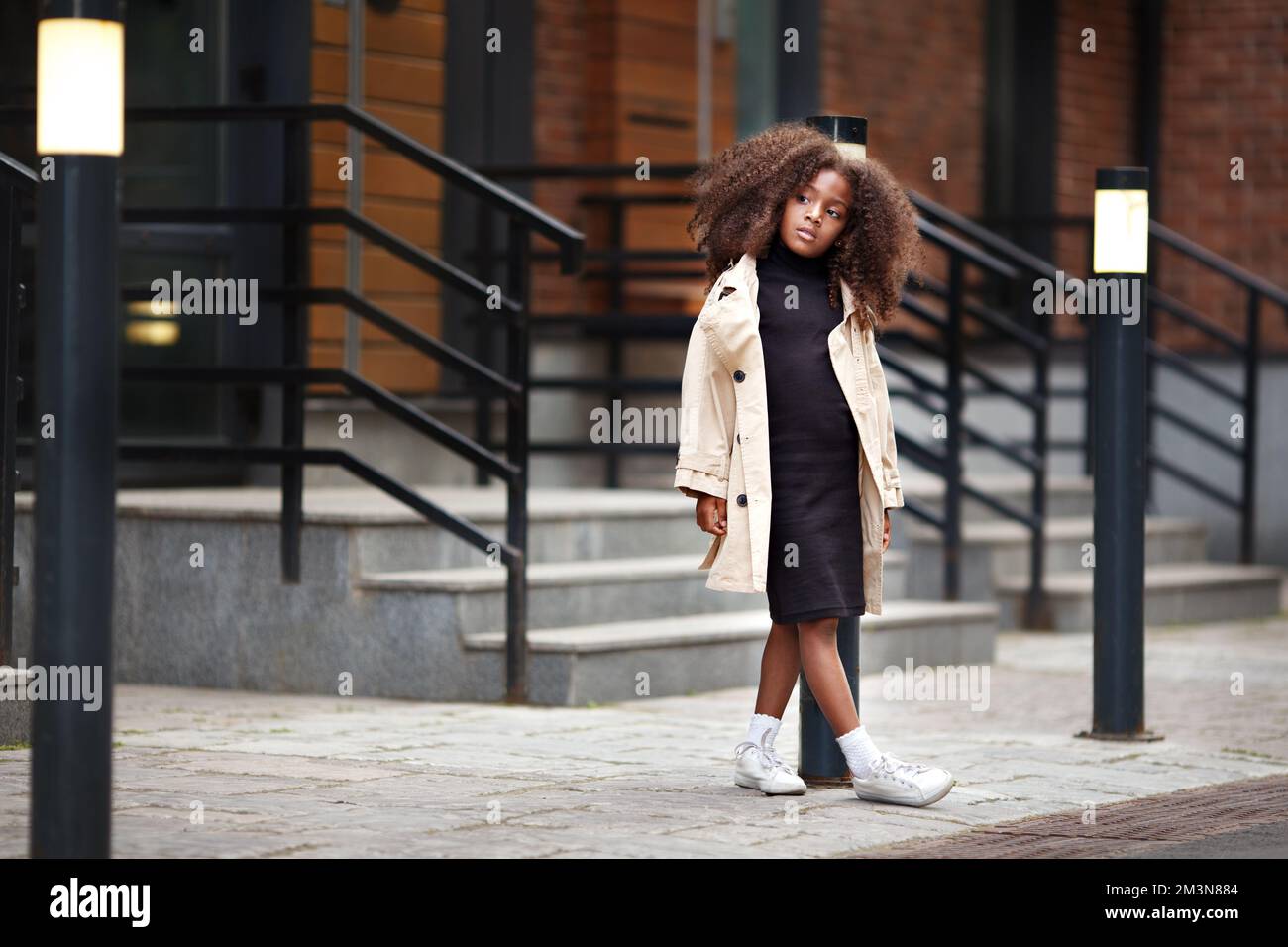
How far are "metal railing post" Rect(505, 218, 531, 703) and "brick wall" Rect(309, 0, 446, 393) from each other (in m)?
2.07

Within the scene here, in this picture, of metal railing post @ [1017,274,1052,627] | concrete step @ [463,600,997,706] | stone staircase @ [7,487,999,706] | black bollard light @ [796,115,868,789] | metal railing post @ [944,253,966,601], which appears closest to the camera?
black bollard light @ [796,115,868,789]

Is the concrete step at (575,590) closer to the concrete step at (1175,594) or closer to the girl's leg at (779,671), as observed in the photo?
the girl's leg at (779,671)

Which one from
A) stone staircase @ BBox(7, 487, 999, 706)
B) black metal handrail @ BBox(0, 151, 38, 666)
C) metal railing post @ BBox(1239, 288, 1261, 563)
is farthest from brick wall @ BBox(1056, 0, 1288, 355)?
black metal handrail @ BBox(0, 151, 38, 666)

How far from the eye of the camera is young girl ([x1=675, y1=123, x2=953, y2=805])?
19.2 ft

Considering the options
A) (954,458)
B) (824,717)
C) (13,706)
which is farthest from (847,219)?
(954,458)

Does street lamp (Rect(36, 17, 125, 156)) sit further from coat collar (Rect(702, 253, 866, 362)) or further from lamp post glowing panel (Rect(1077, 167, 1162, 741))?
lamp post glowing panel (Rect(1077, 167, 1162, 741))

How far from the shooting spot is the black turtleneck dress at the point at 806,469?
588 centimetres

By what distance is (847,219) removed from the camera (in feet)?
19.7

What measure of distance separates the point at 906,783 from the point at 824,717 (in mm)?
485

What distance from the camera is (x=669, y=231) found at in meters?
11.8

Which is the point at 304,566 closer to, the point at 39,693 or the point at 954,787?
the point at 954,787

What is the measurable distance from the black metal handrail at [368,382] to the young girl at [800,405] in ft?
6.50

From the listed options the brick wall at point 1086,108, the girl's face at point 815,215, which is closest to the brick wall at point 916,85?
the brick wall at point 1086,108
